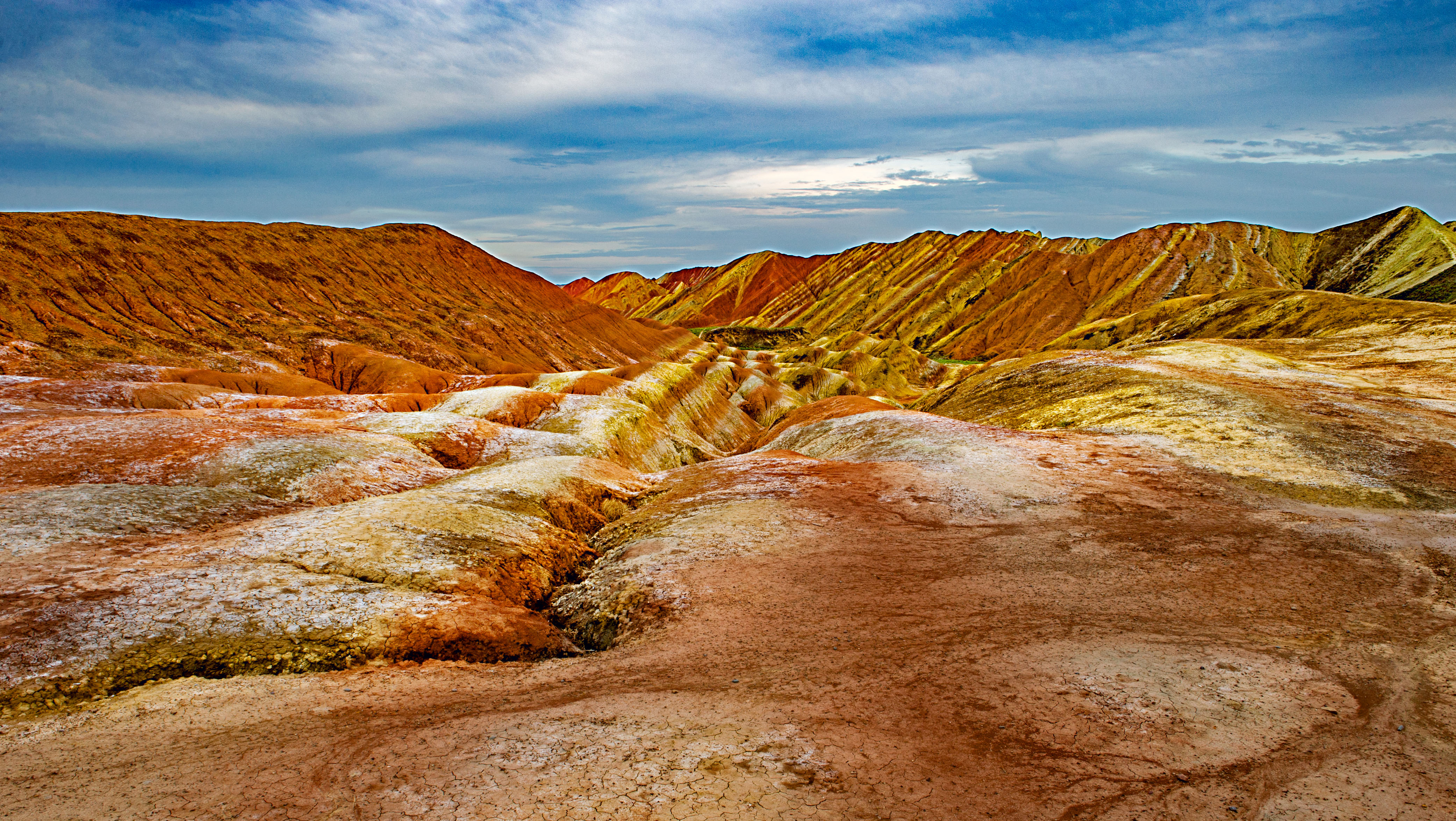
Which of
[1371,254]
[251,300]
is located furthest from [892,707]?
[1371,254]

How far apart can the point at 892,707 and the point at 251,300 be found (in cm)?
11440

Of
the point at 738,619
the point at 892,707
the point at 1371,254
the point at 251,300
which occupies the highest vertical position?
the point at 1371,254

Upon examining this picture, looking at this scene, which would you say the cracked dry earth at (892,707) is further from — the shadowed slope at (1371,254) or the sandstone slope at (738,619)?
the shadowed slope at (1371,254)

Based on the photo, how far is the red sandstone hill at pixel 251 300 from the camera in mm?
74062

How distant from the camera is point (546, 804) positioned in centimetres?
979

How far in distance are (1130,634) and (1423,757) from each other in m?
5.42

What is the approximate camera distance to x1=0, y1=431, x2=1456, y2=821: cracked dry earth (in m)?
A: 10.1

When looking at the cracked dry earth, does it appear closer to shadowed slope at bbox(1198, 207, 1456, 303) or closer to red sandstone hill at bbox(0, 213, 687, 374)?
red sandstone hill at bbox(0, 213, 687, 374)

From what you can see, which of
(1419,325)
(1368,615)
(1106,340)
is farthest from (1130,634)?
(1106,340)

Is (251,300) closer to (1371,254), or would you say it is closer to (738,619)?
(738,619)

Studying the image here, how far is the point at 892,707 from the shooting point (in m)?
13.0

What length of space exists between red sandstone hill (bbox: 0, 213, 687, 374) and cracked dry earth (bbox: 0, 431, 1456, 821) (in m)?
78.7

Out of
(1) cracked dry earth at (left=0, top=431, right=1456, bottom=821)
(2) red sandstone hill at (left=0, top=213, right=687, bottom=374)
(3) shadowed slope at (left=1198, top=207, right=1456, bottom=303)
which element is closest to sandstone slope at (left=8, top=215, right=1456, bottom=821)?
(1) cracked dry earth at (left=0, top=431, right=1456, bottom=821)

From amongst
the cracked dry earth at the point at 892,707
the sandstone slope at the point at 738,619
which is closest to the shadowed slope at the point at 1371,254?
the sandstone slope at the point at 738,619
